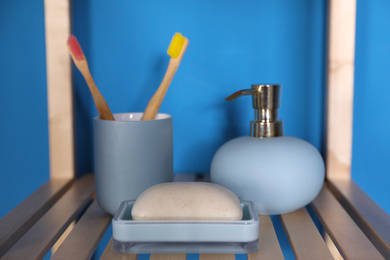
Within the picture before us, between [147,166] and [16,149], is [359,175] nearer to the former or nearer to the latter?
[147,166]

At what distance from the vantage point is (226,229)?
45 cm

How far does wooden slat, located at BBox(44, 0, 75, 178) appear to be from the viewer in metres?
0.74

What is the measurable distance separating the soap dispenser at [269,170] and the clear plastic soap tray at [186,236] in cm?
11

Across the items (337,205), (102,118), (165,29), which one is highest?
(165,29)

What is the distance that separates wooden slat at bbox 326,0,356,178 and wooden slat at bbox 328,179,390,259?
6 cm

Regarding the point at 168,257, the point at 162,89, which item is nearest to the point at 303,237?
the point at 168,257

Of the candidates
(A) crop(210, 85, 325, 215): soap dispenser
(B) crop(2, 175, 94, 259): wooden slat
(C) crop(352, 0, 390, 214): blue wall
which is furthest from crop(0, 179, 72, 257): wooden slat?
(C) crop(352, 0, 390, 214): blue wall

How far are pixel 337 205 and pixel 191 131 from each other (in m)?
0.28

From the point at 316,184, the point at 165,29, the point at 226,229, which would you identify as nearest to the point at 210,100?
the point at 165,29

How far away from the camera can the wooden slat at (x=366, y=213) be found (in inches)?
19.3

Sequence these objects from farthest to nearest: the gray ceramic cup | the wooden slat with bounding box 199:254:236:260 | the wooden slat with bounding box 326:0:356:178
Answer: the wooden slat with bounding box 326:0:356:178
the gray ceramic cup
the wooden slat with bounding box 199:254:236:260

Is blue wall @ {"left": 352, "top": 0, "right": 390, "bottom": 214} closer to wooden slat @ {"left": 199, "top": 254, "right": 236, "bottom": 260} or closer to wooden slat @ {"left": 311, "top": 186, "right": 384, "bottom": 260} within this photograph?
wooden slat @ {"left": 311, "top": 186, "right": 384, "bottom": 260}

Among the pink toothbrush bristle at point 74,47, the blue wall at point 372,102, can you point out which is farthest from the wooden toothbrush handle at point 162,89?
the blue wall at point 372,102

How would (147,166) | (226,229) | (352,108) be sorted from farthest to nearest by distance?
(352,108) → (147,166) → (226,229)
